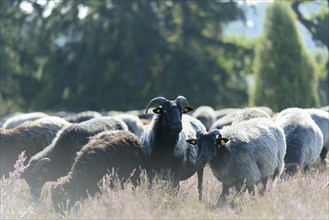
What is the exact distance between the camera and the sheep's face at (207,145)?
1142 cm

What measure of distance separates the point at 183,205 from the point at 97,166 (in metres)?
2.14

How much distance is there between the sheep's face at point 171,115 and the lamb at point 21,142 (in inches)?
173

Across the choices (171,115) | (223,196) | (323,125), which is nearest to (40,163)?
(171,115)

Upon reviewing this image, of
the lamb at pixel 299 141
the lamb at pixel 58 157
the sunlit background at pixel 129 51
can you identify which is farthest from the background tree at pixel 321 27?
the lamb at pixel 58 157

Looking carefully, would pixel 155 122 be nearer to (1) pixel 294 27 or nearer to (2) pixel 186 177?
(2) pixel 186 177

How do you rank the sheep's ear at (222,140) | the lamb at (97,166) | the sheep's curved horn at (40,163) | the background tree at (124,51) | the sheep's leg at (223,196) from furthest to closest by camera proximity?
1. the background tree at (124,51)
2. the sheep's curved horn at (40,163)
3. the sheep's ear at (222,140)
4. the lamb at (97,166)
5. the sheep's leg at (223,196)

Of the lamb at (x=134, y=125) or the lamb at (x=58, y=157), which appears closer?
the lamb at (x=58, y=157)

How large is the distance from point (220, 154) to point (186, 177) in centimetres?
120

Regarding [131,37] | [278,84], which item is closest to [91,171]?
[278,84]

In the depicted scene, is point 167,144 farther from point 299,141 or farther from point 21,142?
point 21,142

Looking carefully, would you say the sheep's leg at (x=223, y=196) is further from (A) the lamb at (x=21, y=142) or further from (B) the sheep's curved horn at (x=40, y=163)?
(A) the lamb at (x=21, y=142)

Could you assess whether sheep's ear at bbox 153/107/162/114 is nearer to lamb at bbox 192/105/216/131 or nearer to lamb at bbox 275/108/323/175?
lamb at bbox 275/108/323/175

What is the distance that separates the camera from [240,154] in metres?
11.9

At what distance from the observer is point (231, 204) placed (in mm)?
10508
